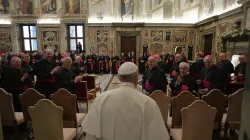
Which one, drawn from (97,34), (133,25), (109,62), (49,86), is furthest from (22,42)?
(49,86)

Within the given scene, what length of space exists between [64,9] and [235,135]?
14760 mm

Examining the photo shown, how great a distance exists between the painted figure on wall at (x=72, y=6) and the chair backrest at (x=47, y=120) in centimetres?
1369

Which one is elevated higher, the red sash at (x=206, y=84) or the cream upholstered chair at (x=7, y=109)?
the red sash at (x=206, y=84)

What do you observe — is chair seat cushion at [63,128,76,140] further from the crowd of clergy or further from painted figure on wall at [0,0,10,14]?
painted figure on wall at [0,0,10,14]

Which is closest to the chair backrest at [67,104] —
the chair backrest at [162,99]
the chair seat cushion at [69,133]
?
the chair seat cushion at [69,133]

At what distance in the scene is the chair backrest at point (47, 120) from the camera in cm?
249

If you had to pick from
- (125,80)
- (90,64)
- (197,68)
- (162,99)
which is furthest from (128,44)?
(125,80)

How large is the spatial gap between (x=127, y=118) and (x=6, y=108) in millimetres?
2791

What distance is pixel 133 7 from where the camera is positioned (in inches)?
592

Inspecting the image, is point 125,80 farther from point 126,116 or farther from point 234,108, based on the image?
point 234,108

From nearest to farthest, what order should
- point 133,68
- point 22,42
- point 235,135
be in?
point 133,68 → point 235,135 → point 22,42

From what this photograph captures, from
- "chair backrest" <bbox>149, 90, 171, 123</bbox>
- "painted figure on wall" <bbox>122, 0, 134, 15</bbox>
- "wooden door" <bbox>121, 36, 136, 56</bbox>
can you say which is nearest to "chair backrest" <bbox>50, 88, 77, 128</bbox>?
"chair backrest" <bbox>149, 90, 171, 123</bbox>

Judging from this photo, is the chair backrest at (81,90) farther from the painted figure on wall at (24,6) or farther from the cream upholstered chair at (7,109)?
the painted figure on wall at (24,6)

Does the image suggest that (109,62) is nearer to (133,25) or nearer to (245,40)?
(133,25)
